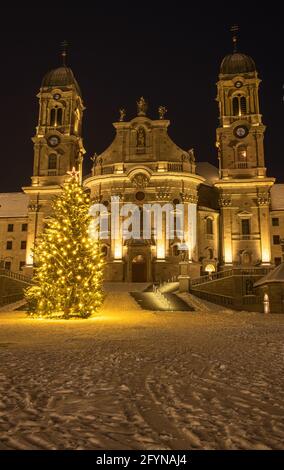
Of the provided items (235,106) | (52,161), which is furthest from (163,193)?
(52,161)

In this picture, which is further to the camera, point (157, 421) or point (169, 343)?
point (169, 343)

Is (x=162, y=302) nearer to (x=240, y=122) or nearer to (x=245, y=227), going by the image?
(x=245, y=227)

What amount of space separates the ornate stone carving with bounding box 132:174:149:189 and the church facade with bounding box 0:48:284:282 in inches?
4.9

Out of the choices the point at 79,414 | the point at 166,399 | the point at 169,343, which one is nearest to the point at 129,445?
the point at 79,414

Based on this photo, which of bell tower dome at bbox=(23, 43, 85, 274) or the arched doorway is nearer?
the arched doorway

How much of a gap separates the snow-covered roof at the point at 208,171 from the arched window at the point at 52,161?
2163 cm

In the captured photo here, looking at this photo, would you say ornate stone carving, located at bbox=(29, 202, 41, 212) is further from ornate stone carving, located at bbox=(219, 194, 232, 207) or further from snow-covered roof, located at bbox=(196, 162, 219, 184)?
snow-covered roof, located at bbox=(196, 162, 219, 184)

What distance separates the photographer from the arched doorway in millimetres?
44959

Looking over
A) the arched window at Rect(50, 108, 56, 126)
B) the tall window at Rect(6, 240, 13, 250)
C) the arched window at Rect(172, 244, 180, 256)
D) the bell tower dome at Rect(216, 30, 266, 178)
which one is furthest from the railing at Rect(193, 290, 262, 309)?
the arched window at Rect(50, 108, 56, 126)

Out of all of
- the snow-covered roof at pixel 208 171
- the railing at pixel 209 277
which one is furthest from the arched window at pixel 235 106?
the railing at pixel 209 277

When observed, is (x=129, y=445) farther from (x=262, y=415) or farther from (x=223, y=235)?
(x=223, y=235)

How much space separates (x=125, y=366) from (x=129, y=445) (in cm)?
373

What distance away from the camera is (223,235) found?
46.2 meters
